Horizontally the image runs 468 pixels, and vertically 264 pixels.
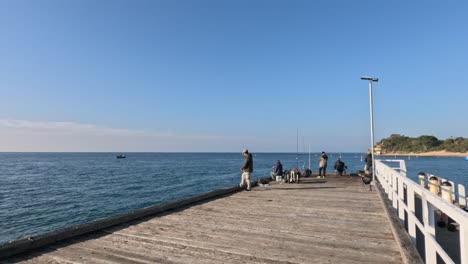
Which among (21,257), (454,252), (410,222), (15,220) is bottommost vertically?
(15,220)

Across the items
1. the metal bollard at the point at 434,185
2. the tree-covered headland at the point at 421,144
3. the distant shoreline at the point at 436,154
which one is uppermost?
the tree-covered headland at the point at 421,144

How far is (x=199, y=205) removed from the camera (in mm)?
8266

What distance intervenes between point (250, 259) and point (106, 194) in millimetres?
26518

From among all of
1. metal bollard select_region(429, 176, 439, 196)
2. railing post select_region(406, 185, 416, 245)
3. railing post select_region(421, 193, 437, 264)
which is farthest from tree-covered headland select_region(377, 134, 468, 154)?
railing post select_region(421, 193, 437, 264)

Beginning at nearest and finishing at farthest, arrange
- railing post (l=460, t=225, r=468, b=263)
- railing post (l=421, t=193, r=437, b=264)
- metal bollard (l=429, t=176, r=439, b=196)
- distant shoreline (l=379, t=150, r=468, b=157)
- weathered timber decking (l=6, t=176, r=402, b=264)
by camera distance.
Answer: railing post (l=460, t=225, r=468, b=263) → railing post (l=421, t=193, r=437, b=264) → weathered timber decking (l=6, t=176, r=402, b=264) → metal bollard (l=429, t=176, r=439, b=196) → distant shoreline (l=379, t=150, r=468, b=157)

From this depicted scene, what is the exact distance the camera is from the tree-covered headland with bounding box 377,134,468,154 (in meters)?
154

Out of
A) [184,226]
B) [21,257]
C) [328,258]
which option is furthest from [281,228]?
[21,257]

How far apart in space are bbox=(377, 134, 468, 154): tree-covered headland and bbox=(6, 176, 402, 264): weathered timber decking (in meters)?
185

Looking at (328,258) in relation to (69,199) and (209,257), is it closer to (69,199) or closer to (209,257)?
(209,257)

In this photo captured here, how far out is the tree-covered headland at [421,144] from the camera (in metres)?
154

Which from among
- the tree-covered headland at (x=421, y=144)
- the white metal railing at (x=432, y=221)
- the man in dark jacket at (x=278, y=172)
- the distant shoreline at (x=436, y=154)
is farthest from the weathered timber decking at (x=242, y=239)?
the tree-covered headland at (x=421, y=144)

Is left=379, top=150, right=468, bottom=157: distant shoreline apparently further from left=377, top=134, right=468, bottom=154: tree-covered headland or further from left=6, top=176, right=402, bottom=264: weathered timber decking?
left=6, top=176, right=402, bottom=264: weathered timber decking

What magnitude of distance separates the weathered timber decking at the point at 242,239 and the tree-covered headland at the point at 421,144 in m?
185

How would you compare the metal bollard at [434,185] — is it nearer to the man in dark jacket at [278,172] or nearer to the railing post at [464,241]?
the man in dark jacket at [278,172]
